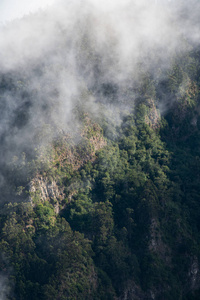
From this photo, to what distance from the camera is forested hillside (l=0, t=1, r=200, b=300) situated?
208 feet

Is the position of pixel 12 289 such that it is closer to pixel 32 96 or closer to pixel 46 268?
pixel 46 268

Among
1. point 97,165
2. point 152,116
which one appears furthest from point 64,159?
point 152,116

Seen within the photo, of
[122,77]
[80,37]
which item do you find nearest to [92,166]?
[122,77]

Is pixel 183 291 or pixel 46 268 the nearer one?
pixel 46 268

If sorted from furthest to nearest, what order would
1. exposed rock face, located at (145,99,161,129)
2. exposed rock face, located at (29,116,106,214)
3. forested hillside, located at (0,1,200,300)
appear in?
exposed rock face, located at (145,99,161,129)
exposed rock face, located at (29,116,106,214)
forested hillside, located at (0,1,200,300)

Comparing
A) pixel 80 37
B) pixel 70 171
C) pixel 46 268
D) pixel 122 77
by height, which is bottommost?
pixel 46 268

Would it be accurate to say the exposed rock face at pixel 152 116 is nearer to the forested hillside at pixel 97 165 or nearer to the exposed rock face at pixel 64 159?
the forested hillside at pixel 97 165

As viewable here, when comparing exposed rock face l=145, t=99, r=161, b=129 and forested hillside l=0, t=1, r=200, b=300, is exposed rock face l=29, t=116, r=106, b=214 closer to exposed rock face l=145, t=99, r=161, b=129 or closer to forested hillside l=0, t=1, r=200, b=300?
forested hillside l=0, t=1, r=200, b=300

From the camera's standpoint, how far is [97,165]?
7631 cm

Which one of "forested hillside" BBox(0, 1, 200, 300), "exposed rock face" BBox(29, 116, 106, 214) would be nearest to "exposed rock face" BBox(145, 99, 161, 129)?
"forested hillside" BBox(0, 1, 200, 300)

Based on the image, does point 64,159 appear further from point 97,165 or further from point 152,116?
point 152,116

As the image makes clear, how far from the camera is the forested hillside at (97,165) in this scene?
63.5 meters

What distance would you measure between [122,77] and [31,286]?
52.0 meters

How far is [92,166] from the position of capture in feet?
249
